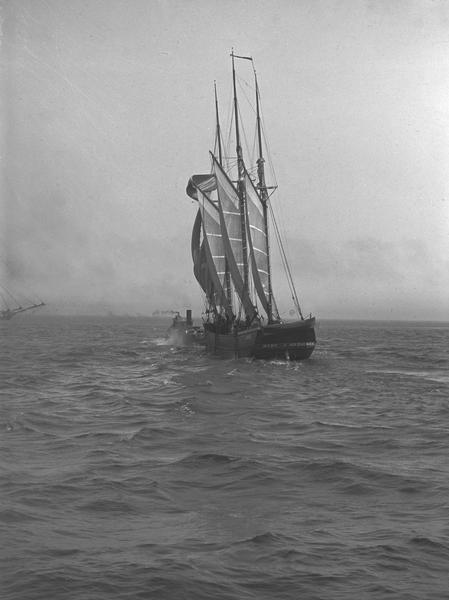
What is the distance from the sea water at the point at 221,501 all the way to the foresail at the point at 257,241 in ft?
90.9

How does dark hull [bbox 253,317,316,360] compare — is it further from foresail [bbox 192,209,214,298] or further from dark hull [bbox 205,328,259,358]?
foresail [bbox 192,209,214,298]

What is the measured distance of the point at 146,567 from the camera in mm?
8172

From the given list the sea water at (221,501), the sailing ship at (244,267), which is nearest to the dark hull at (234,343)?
the sailing ship at (244,267)

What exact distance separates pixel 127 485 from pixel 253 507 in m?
2.59

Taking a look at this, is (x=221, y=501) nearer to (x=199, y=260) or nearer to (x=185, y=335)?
(x=199, y=260)

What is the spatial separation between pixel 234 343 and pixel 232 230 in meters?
12.1

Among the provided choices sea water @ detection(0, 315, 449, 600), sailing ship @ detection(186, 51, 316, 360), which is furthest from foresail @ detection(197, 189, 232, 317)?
sea water @ detection(0, 315, 449, 600)

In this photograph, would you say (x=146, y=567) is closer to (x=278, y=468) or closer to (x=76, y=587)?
(x=76, y=587)

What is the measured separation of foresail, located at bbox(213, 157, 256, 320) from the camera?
5284 centimetres

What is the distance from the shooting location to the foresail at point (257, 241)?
52438 millimetres

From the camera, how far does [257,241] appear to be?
5569 centimetres

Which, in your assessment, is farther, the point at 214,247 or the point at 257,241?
the point at 214,247

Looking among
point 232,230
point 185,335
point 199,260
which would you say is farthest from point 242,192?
point 185,335

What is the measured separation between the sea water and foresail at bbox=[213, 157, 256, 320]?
2813 centimetres
